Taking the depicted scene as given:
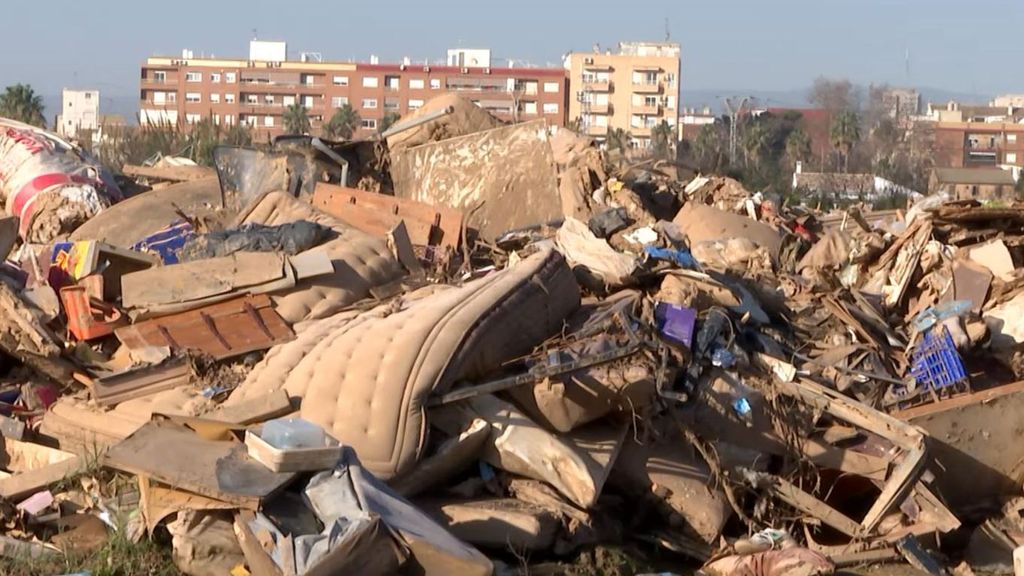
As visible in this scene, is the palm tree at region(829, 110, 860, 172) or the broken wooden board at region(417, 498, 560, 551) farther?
the palm tree at region(829, 110, 860, 172)

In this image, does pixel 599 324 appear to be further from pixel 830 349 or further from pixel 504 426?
pixel 830 349

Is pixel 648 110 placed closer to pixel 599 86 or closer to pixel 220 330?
pixel 599 86

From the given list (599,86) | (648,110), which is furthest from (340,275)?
(648,110)

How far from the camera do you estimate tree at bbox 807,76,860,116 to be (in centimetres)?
9406

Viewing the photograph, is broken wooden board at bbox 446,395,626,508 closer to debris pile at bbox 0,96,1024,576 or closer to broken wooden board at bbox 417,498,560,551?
debris pile at bbox 0,96,1024,576

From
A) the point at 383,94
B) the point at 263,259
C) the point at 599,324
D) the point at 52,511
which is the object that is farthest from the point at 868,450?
the point at 383,94

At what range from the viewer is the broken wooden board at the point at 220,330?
7.33m

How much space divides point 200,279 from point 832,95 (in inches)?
3627

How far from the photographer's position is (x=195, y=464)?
5.43 m

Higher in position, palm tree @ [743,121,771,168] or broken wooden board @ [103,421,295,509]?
broken wooden board @ [103,421,295,509]

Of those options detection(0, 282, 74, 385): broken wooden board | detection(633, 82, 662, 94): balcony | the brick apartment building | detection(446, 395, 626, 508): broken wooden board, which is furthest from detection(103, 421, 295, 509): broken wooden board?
detection(633, 82, 662, 94): balcony

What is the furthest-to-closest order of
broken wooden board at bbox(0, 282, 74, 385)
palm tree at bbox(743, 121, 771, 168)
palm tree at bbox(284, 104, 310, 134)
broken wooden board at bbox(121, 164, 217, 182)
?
1. palm tree at bbox(284, 104, 310, 134)
2. palm tree at bbox(743, 121, 771, 168)
3. broken wooden board at bbox(121, 164, 217, 182)
4. broken wooden board at bbox(0, 282, 74, 385)

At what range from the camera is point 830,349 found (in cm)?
812

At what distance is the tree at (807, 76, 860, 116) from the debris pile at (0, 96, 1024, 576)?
85.9 metres
